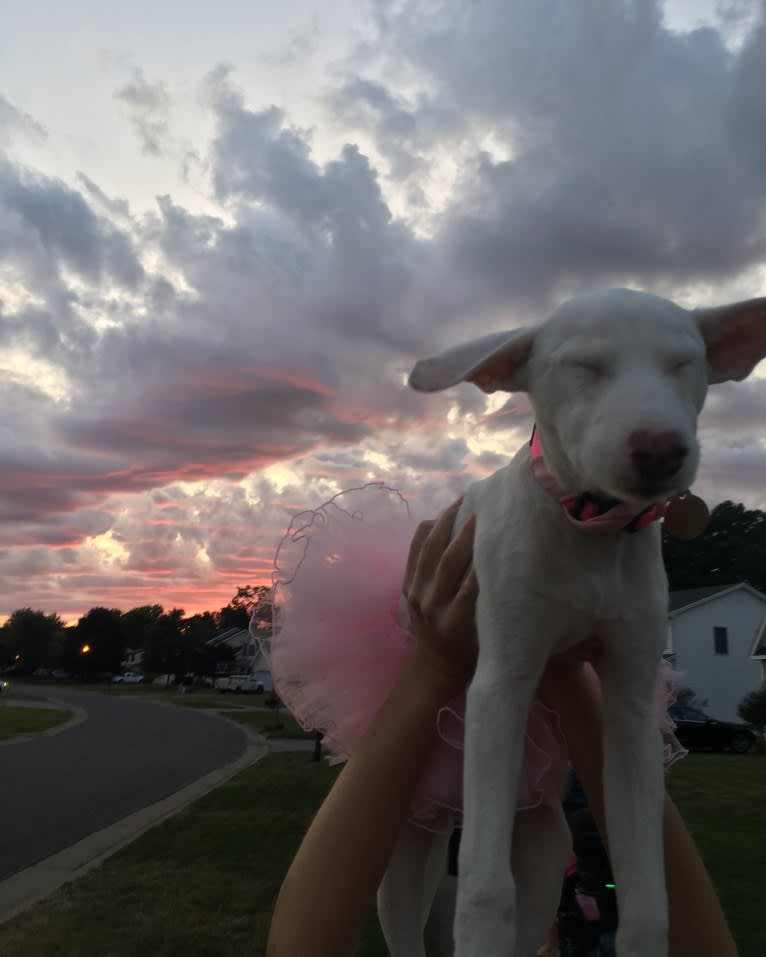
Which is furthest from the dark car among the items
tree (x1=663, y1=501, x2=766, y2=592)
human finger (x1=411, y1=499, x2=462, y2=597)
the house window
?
tree (x1=663, y1=501, x2=766, y2=592)

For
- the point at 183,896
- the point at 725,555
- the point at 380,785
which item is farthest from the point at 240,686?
the point at 380,785

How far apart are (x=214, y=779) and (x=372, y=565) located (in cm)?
1453

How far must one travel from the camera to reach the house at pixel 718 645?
36625 millimetres

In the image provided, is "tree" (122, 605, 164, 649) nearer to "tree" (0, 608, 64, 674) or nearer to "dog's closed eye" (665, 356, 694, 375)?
"tree" (0, 608, 64, 674)

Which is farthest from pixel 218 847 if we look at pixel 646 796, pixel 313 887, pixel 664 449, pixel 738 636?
pixel 738 636

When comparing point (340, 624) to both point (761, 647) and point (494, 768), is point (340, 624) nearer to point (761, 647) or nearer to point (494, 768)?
point (494, 768)

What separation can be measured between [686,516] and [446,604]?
2.04 ft

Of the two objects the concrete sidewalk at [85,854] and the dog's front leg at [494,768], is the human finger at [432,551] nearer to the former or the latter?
the dog's front leg at [494,768]

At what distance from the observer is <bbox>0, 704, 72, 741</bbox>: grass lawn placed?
25266mm

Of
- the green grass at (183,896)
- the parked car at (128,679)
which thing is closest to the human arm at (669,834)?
the green grass at (183,896)

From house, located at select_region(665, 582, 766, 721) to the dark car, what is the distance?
39.7 ft

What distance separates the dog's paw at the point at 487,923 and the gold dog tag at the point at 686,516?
874 mm

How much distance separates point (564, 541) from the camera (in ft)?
5.46

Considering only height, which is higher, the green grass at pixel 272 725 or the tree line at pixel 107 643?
the tree line at pixel 107 643
